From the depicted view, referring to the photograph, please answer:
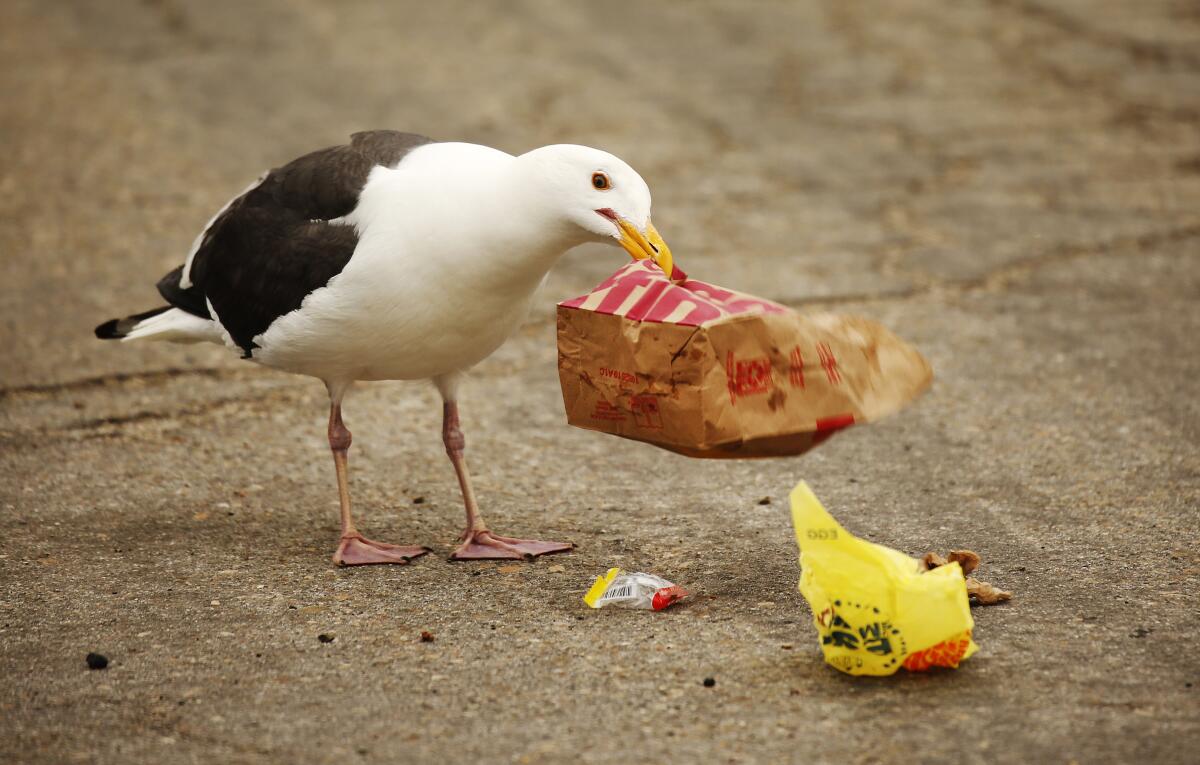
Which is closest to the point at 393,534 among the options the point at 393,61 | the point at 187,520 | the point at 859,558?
the point at 187,520

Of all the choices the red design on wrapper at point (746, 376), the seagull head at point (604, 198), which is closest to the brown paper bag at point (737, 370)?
the red design on wrapper at point (746, 376)

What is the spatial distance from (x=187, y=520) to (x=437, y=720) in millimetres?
1808

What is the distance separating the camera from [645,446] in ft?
18.2

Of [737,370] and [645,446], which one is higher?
[737,370]

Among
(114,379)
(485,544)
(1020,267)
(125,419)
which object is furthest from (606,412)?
(1020,267)

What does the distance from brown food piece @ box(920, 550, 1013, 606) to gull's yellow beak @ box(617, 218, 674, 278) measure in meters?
1.06

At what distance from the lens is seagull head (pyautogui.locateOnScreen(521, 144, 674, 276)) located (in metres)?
3.92

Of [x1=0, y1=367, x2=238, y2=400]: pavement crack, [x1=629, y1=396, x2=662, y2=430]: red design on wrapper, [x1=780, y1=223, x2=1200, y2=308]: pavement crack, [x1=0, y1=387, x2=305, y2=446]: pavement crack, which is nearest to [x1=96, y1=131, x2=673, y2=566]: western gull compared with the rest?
[x1=629, y1=396, x2=662, y2=430]: red design on wrapper

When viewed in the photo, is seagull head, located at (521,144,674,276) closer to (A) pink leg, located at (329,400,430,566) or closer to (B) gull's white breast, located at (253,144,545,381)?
(B) gull's white breast, located at (253,144,545,381)

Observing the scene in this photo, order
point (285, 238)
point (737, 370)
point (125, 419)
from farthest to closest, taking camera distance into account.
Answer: point (125, 419)
point (285, 238)
point (737, 370)

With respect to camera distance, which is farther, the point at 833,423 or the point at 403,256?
the point at 403,256

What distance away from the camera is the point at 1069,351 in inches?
247

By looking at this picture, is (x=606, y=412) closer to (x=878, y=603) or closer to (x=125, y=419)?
(x=878, y=603)

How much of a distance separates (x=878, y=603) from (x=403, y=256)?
5.55 ft
